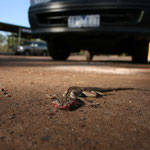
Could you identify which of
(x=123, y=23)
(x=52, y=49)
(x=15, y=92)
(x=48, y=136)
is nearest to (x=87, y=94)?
(x=15, y=92)

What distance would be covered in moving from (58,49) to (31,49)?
9848mm

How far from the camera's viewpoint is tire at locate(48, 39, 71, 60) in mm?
5013

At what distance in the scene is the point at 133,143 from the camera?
2.70ft

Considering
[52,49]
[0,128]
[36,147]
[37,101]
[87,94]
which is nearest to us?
[36,147]

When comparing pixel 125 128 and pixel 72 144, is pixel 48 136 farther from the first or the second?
pixel 125 128

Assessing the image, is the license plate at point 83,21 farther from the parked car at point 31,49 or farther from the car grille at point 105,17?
the parked car at point 31,49

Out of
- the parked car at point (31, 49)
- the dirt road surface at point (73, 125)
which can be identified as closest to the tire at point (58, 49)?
the dirt road surface at point (73, 125)

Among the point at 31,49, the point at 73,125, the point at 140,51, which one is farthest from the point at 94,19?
the point at 31,49

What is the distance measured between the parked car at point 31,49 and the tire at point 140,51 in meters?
10.9

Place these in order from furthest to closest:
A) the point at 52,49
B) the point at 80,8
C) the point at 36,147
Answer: the point at 52,49 < the point at 80,8 < the point at 36,147

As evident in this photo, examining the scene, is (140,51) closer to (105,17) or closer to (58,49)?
(105,17)

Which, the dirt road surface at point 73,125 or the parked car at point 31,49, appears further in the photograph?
the parked car at point 31,49

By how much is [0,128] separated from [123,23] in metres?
3.14

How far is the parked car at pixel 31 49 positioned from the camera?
46.4ft
